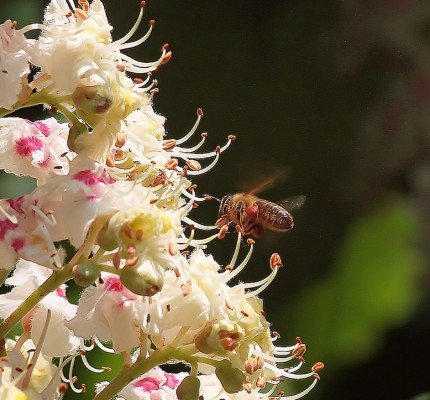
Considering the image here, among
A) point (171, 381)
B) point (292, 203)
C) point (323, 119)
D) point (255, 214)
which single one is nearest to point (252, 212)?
point (255, 214)

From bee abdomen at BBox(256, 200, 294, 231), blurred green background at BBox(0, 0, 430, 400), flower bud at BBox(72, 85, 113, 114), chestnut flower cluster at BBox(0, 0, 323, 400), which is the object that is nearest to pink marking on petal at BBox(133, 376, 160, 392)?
chestnut flower cluster at BBox(0, 0, 323, 400)

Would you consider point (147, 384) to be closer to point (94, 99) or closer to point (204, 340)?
point (204, 340)

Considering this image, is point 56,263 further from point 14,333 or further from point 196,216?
point 196,216

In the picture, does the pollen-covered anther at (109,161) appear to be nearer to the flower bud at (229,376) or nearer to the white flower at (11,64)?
the white flower at (11,64)

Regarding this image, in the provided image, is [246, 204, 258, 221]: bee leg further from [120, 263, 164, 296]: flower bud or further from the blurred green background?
the blurred green background

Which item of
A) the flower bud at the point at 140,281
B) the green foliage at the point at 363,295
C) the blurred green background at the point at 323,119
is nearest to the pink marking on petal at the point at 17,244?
the flower bud at the point at 140,281

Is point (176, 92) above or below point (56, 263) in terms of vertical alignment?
below

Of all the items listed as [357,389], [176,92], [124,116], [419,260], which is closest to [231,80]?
[176,92]
